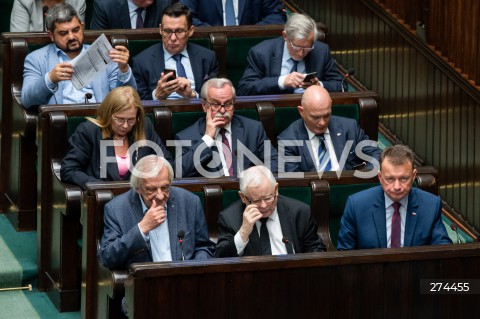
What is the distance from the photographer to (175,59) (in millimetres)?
6219

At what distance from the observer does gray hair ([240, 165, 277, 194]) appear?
475cm

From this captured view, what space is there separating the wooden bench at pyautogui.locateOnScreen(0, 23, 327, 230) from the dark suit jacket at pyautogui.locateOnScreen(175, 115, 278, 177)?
2.57 feet

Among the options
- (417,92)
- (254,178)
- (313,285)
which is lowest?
(313,285)

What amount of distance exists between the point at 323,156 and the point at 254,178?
0.98 m

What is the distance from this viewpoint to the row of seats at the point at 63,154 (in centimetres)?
540

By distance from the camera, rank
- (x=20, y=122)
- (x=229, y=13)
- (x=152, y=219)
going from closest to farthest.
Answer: (x=152, y=219) < (x=20, y=122) < (x=229, y=13)

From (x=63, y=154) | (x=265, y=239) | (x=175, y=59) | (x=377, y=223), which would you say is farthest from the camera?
(x=175, y=59)

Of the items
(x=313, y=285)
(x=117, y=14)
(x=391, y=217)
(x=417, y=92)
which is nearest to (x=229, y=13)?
(x=117, y=14)

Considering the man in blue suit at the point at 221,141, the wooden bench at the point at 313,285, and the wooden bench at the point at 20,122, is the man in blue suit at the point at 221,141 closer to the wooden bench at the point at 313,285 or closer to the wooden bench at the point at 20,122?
the wooden bench at the point at 20,122

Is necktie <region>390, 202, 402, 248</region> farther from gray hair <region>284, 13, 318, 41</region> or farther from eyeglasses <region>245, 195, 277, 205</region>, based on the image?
gray hair <region>284, 13, 318, 41</region>

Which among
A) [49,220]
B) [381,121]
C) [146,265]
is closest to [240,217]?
[146,265]

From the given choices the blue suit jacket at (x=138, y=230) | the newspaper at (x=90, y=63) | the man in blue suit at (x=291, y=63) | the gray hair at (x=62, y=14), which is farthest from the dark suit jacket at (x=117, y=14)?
the blue suit jacket at (x=138, y=230)

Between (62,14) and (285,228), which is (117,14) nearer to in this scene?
(62,14)

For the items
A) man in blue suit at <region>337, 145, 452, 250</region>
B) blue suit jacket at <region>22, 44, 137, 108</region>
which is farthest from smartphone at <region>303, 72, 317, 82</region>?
man in blue suit at <region>337, 145, 452, 250</region>
